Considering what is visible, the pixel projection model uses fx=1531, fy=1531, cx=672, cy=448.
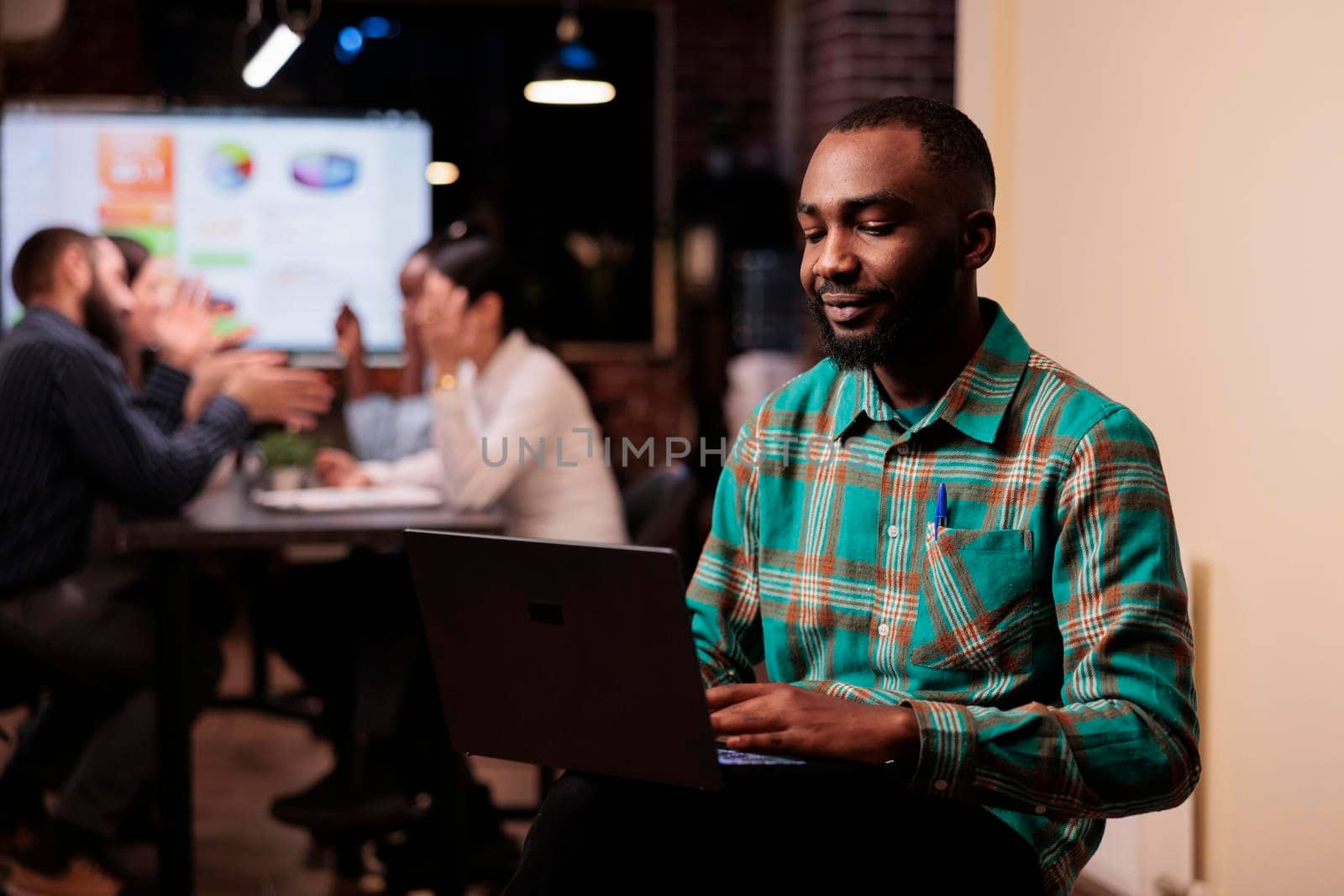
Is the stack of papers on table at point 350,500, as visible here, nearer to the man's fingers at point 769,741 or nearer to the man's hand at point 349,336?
the man's hand at point 349,336

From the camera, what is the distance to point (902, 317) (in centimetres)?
158

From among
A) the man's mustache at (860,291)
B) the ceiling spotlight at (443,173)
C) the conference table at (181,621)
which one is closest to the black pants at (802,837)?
the man's mustache at (860,291)

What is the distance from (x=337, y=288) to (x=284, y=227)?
12.1 inches

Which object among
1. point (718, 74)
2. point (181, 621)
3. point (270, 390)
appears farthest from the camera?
point (718, 74)

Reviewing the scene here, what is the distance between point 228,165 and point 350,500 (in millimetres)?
3061

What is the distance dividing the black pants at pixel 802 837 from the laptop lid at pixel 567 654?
67 millimetres

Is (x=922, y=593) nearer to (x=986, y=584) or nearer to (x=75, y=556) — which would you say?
(x=986, y=584)

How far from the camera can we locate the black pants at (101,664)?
9.76 feet

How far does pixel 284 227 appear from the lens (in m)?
5.88

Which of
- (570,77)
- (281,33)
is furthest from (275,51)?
(570,77)

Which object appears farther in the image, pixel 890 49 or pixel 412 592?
pixel 890 49

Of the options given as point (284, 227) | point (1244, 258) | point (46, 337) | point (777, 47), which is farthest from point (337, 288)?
point (1244, 258)

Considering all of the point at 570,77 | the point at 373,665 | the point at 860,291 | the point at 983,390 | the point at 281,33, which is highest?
the point at 570,77

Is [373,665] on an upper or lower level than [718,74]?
lower
